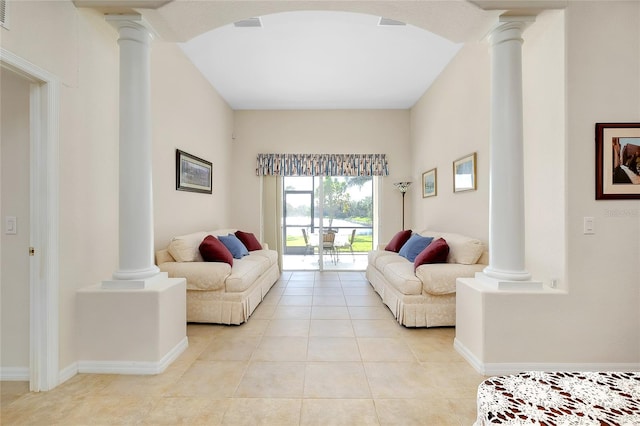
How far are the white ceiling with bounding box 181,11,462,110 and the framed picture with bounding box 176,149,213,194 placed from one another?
1.34 meters

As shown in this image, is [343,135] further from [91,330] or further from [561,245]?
[91,330]

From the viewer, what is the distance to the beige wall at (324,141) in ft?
20.5

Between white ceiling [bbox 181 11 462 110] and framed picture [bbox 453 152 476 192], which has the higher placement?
white ceiling [bbox 181 11 462 110]

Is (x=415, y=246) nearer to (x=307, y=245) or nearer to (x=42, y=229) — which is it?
(x=307, y=245)

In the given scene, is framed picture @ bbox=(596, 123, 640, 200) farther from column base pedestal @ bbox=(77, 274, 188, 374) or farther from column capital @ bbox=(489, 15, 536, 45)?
column base pedestal @ bbox=(77, 274, 188, 374)

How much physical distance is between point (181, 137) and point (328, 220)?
10.5ft

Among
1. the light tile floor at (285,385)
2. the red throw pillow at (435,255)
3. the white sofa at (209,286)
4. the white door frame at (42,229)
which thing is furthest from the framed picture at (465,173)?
the white door frame at (42,229)

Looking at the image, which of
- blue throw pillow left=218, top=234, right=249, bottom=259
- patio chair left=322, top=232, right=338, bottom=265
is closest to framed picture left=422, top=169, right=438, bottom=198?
patio chair left=322, top=232, right=338, bottom=265

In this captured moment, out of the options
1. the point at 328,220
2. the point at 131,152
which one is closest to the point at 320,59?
the point at 131,152

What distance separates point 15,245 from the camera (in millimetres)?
2248

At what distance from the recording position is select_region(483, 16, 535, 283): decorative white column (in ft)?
8.03

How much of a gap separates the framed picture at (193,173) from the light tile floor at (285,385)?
190 centimetres

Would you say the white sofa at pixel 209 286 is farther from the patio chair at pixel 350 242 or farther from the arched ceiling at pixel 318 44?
the patio chair at pixel 350 242

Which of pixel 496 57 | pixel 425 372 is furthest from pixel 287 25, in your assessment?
pixel 425 372
